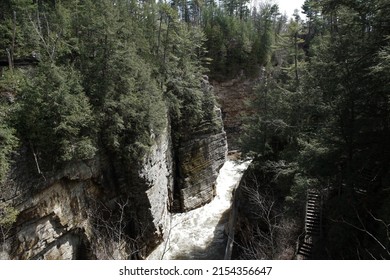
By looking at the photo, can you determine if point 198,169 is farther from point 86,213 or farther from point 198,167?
point 86,213

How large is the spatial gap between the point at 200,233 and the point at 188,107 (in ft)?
32.1

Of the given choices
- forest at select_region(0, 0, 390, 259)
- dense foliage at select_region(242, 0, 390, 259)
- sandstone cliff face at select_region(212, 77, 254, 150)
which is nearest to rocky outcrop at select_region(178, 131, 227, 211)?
forest at select_region(0, 0, 390, 259)

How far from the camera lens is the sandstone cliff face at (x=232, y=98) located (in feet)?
129

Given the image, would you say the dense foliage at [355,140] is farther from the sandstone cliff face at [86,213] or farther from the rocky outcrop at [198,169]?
the rocky outcrop at [198,169]

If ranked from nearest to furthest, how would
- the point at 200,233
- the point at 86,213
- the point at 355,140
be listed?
1. the point at 355,140
2. the point at 86,213
3. the point at 200,233

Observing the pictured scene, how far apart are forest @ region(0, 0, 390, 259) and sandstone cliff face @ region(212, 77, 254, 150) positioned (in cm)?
1478

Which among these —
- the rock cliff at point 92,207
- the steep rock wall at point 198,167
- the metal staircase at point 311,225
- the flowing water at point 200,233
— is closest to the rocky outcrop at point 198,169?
the steep rock wall at point 198,167

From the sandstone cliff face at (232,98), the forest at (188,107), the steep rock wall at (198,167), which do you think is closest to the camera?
the forest at (188,107)

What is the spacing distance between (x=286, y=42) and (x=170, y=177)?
1579cm

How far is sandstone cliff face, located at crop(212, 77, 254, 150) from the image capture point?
129 ft

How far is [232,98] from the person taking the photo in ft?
130

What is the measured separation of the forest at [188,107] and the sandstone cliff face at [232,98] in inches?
582

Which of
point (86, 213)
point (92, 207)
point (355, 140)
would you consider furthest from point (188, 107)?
point (355, 140)

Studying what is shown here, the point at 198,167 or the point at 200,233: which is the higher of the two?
the point at 198,167
